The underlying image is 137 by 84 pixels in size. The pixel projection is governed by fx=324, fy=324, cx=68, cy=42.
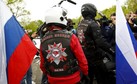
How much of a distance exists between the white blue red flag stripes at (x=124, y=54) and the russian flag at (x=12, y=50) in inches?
49.7

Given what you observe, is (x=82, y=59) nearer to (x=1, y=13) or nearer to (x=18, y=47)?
(x=18, y=47)

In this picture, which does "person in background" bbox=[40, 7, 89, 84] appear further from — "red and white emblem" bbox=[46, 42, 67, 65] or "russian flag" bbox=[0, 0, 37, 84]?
"russian flag" bbox=[0, 0, 37, 84]

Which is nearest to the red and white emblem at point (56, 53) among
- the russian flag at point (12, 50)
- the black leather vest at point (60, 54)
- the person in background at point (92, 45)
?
the black leather vest at point (60, 54)

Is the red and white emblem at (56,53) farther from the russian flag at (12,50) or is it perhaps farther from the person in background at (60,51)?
the russian flag at (12,50)

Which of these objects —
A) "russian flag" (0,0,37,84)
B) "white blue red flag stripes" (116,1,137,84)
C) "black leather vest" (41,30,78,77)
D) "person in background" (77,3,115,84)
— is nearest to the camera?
"russian flag" (0,0,37,84)

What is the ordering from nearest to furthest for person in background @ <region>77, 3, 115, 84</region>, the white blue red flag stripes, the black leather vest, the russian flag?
the russian flag
the black leather vest
the white blue red flag stripes
person in background @ <region>77, 3, 115, 84</region>

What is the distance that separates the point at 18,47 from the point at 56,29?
556 millimetres

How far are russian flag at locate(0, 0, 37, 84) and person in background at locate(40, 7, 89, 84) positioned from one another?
10.1 inches

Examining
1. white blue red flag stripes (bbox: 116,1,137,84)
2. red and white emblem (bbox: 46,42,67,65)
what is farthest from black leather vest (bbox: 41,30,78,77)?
white blue red flag stripes (bbox: 116,1,137,84)

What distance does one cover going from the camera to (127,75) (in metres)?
4.49

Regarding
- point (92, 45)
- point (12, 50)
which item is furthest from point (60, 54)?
point (92, 45)

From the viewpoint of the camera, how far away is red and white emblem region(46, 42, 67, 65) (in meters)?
4.12

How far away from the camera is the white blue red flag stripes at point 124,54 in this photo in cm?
448

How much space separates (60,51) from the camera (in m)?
4.12
